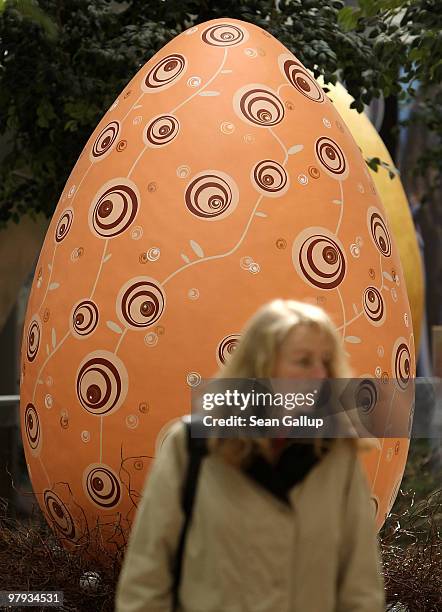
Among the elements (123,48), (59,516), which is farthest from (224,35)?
(59,516)

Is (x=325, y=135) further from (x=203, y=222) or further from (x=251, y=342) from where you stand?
(x=251, y=342)

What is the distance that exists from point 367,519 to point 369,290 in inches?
85.2

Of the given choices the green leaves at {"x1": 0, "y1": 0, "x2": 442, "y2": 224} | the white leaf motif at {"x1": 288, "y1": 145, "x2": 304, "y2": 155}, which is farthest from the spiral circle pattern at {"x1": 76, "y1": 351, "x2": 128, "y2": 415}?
the green leaves at {"x1": 0, "y1": 0, "x2": 442, "y2": 224}

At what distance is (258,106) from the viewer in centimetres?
457

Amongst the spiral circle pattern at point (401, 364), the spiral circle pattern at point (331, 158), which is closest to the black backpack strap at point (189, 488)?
the spiral circle pattern at point (401, 364)

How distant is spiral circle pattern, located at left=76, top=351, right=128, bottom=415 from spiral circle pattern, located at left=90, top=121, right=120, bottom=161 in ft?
2.90

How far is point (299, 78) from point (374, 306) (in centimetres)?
107

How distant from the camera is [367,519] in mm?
2387

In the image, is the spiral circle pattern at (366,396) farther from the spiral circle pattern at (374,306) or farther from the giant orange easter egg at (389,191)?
the giant orange easter egg at (389,191)

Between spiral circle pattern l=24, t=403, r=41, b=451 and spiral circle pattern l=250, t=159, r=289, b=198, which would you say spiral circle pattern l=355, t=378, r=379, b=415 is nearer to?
spiral circle pattern l=250, t=159, r=289, b=198

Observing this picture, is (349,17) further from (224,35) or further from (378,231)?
(378,231)

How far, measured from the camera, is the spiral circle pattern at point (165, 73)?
4707 millimetres

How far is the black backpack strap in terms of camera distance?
2326mm

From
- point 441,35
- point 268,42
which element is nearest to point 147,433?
point 268,42
